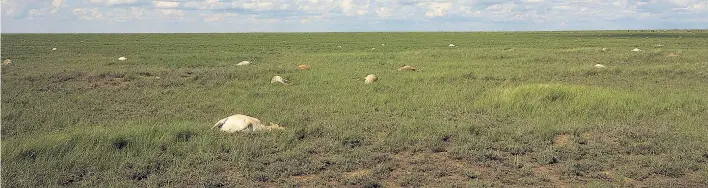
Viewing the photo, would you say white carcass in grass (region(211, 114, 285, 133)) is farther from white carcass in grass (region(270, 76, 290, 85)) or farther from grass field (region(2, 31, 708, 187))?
white carcass in grass (region(270, 76, 290, 85))

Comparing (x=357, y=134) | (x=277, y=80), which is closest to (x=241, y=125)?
(x=357, y=134)

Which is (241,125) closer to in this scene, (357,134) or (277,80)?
(357,134)

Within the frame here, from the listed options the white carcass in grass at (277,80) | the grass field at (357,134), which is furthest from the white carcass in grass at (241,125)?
the white carcass in grass at (277,80)

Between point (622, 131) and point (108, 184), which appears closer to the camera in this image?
point (108, 184)

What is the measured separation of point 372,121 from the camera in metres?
8.16

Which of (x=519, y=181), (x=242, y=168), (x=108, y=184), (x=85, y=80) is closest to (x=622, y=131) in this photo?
(x=519, y=181)

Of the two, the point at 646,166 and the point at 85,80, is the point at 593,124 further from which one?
the point at 85,80

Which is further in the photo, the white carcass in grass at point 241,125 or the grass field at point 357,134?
the white carcass in grass at point 241,125

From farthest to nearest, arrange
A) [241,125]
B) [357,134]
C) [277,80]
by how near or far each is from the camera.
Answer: [277,80], [241,125], [357,134]

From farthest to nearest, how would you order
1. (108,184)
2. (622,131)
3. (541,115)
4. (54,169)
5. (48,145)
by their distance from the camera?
(541,115) < (622,131) < (48,145) < (54,169) < (108,184)

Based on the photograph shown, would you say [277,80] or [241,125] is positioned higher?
[241,125]

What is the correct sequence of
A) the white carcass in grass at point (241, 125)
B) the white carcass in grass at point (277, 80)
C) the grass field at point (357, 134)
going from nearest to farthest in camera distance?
the grass field at point (357, 134) < the white carcass in grass at point (241, 125) < the white carcass in grass at point (277, 80)

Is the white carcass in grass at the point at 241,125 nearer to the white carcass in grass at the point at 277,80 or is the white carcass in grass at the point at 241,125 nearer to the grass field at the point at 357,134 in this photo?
the grass field at the point at 357,134

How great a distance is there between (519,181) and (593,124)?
3258 millimetres
